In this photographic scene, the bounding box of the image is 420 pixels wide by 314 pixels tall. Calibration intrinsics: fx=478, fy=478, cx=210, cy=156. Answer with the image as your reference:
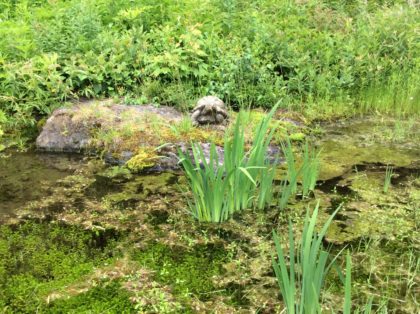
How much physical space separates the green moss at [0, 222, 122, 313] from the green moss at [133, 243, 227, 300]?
13.5 inches

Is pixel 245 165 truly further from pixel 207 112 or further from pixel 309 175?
pixel 207 112

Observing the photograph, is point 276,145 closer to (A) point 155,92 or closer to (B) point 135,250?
(A) point 155,92

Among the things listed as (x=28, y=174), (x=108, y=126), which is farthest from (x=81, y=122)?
(x=28, y=174)

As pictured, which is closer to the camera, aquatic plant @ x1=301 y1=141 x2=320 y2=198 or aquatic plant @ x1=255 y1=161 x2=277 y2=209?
aquatic plant @ x1=255 y1=161 x2=277 y2=209

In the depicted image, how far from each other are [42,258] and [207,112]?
2.98 m

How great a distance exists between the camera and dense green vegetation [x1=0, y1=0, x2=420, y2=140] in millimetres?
6648

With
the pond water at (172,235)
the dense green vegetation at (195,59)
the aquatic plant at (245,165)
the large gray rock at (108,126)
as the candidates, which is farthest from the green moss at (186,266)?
the dense green vegetation at (195,59)

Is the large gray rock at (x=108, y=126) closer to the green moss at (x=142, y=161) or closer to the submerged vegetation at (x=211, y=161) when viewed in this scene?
the submerged vegetation at (x=211, y=161)

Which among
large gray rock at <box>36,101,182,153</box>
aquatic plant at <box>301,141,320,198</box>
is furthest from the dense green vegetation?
aquatic plant at <box>301,141,320,198</box>

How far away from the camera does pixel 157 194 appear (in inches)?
185

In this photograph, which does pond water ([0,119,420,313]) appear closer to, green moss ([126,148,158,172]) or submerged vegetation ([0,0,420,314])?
submerged vegetation ([0,0,420,314])

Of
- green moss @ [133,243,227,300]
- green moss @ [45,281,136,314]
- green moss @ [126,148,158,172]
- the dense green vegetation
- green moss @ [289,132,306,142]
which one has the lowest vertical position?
green moss @ [45,281,136,314]

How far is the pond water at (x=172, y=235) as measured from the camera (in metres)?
3.23

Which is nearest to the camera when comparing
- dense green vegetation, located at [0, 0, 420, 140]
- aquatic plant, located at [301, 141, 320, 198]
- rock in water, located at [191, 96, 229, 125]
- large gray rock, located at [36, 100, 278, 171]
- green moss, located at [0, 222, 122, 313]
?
green moss, located at [0, 222, 122, 313]
